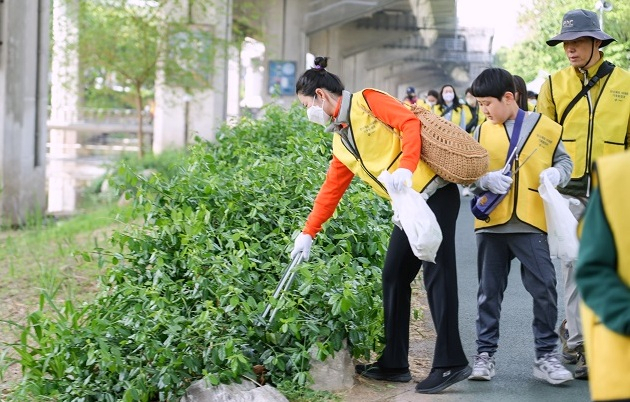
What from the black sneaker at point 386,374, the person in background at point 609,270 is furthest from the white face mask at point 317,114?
the person in background at point 609,270

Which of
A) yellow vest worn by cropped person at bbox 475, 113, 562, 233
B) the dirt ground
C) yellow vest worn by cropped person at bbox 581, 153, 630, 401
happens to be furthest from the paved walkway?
yellow vest worn by cropped person at bbox 581, 153, 630, 401

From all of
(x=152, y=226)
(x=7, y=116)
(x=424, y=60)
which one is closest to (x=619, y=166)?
(x=152, y=226)

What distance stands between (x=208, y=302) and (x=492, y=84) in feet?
5.94

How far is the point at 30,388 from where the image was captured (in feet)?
17.9

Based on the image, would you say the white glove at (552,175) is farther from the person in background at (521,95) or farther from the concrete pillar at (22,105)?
the concrete pillar at (22,105)

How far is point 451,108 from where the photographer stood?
61.2 ft

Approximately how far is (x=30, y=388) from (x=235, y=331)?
1050mm

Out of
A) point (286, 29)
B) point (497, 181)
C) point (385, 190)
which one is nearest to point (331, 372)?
point (385, 190)

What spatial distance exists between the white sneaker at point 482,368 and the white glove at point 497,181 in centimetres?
96

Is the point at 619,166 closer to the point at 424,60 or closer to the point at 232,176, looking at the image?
the point at 232,176

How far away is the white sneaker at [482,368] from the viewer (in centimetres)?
586

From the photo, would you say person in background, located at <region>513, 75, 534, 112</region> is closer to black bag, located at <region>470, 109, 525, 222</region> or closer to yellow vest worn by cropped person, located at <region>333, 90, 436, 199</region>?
black bag, located at <region>470, 109, 525, 222</region>

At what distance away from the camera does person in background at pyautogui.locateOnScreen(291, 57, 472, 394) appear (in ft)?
17.4

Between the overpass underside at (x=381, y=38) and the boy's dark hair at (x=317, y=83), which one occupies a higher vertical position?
the overpass underside at (x=381, y=38)
